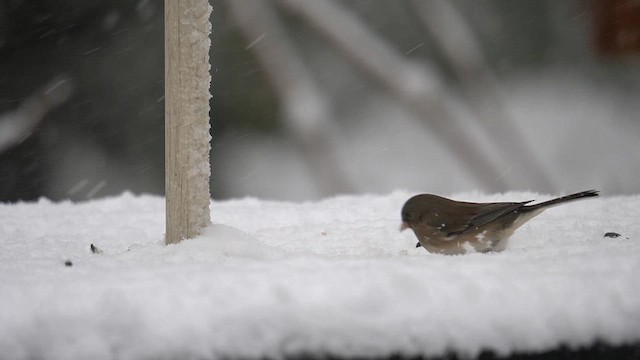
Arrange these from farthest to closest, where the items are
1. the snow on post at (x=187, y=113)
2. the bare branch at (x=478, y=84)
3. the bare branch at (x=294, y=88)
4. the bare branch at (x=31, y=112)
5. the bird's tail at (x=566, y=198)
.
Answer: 1. the bare branch at (x=478, y=84)
2. the bare branch at (x=294, y=88)
3. the bare branch at (x=31, y=112)
4. the bird's tail at (x=566, y=198)
5. the snow on post at (x=187, y=113)

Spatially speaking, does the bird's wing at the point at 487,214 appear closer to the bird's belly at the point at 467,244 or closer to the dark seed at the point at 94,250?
the bird's belly at the point at 467,244

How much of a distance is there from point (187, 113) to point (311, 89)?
15.4 ft

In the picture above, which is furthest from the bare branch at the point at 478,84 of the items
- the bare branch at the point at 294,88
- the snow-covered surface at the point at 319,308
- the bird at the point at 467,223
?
the snow-covered surface at the point at 319,308

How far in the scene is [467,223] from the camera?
8.64 feet

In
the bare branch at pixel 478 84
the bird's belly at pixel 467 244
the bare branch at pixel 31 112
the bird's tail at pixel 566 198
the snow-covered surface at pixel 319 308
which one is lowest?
the bare branch at pixel 478 84

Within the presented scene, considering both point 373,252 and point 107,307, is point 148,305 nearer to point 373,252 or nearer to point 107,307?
point 107,307

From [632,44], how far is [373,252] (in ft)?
16.1

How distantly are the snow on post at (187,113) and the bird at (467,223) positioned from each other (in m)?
0.77

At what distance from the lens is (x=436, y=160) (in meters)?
7.65

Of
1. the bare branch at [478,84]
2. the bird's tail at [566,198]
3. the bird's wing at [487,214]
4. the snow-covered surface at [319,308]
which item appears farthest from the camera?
the bare branch at [478,84]

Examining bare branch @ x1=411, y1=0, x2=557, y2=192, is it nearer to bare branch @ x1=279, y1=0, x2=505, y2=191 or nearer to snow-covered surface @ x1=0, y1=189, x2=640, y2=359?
bare branch @ x1=279, y1=0, x2=505, y2=191

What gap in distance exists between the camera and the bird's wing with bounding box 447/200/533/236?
2.57 metres

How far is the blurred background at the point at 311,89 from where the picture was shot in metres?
6.59

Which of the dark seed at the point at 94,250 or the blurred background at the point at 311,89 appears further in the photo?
the blurred background at the point at 311,89
